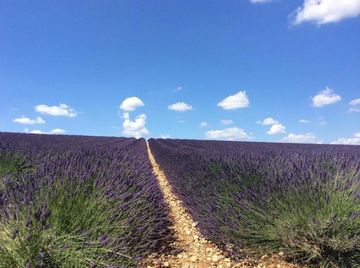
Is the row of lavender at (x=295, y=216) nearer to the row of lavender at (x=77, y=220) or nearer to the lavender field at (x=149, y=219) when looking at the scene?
the lavender field at (x=149, y=219)

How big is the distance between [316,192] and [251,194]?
61 centimetres

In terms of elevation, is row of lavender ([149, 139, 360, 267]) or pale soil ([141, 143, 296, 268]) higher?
row of lavender ([149, 139, 360, 267])

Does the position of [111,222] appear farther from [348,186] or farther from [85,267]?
[348,186]

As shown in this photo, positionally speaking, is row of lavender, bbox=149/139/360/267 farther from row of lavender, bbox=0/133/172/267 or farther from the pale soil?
row of lavender, bbox=0/133/172/267

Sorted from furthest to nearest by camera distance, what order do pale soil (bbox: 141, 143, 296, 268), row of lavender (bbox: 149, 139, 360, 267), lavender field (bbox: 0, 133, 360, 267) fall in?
pale soil (bbox: 141, 143, 296, 268)
row of lavender (bbox: 149, 139, 360, 267)
lavender field (bbox: 0, 133, 360, 267)

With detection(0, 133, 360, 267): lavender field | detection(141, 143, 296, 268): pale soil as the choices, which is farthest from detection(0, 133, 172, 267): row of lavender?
detection(141, 143, 296, 268): pale soil

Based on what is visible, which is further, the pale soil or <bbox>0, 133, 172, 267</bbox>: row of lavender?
the pale soil

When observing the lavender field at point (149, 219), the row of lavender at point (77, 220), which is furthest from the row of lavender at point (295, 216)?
the row of lavender at point (77, 220)

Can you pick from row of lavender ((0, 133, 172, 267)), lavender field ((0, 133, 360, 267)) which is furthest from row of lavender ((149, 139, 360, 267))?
row of lavender ((0, 133, 172, 267))

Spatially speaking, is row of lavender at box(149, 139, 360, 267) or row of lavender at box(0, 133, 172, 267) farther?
row of lavender at box(149, 139, 360, 267)

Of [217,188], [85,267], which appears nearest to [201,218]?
[217,188]

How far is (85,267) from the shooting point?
2.25m

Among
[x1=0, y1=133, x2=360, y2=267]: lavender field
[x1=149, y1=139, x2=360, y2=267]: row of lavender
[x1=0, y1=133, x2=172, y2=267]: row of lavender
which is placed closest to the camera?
[x1=0, y1=133, x2=172, y2=267]: row of lavender

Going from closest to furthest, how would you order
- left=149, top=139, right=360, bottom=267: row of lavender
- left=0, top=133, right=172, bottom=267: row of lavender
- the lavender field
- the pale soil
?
left=0, top=133, right=172, bottom=267: row of lavender
the lavender field
left=149, top=139, right=360, bottom=267: row of lavender
the pale soil
